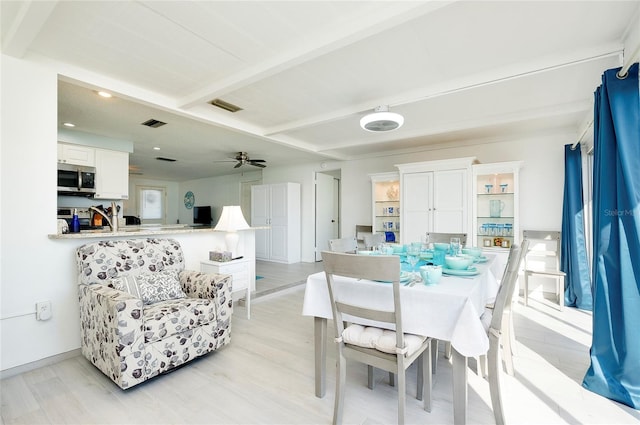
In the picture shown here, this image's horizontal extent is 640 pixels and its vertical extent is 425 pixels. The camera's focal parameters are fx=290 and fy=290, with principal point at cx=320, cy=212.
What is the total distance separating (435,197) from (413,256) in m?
2.77

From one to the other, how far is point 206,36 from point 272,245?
537 cm

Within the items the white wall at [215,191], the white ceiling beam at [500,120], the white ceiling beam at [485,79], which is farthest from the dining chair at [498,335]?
the white wall at [215,191]

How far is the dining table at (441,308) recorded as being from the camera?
141 cm

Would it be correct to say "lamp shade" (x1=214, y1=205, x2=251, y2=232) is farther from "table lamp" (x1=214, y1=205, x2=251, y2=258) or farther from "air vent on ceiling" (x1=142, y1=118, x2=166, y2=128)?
"air vent on ceiling" (x1=142, y1=118, x2=166, y2=128)

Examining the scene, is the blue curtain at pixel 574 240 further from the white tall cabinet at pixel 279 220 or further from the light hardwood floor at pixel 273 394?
the white tall cabinet at pixel 279 220

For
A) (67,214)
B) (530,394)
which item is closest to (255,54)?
(530,394)

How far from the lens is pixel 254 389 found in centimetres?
201

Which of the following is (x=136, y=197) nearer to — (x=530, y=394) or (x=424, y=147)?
(x=424, y=147)

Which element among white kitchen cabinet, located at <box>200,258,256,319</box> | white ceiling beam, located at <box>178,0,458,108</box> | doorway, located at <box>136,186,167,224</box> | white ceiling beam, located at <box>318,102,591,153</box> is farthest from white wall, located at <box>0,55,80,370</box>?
doorway, located at <box>136,186,167,224</box>

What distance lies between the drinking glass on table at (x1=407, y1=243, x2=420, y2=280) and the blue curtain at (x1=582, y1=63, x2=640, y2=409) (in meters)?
1.19

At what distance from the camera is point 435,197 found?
15.2ft

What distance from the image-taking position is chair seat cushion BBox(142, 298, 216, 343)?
2045 millimetres

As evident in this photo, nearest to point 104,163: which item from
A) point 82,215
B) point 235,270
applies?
point 82,215

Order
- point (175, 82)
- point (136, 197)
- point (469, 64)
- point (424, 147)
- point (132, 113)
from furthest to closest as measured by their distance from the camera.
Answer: point (136, 197) < point (424, 147) < point (132, 113) < point (175, 82) < point (469, 64)
